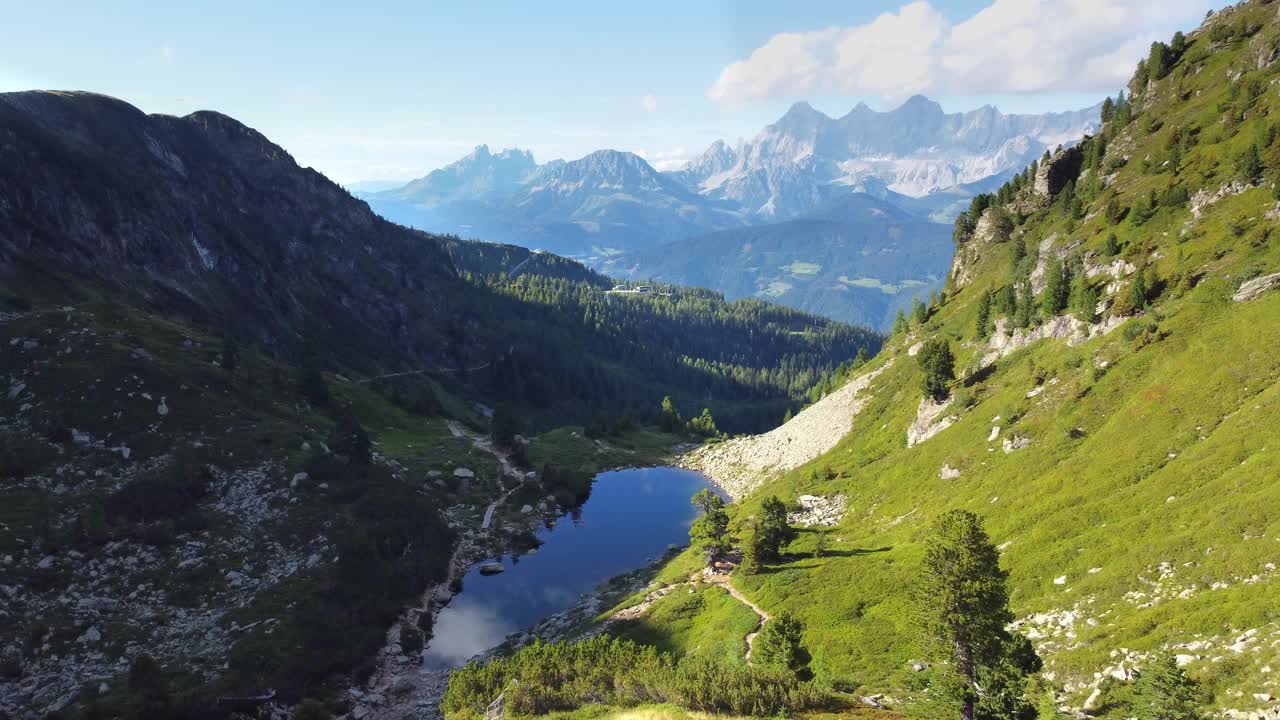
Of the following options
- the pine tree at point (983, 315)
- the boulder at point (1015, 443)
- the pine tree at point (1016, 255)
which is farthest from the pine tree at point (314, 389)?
the pine tree at point (1016, 255)

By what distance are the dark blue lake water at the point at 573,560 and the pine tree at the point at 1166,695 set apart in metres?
62.4

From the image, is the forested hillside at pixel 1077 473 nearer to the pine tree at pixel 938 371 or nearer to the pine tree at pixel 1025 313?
the pine tree at pixel 1025 313

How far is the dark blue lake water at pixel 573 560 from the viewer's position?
7819 centimetres

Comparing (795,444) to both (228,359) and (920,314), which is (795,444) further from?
(228,359)

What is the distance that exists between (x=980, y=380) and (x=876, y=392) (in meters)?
25.5

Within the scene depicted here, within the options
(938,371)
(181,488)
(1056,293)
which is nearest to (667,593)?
(938,371)

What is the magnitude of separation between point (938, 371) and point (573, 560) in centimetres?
5892

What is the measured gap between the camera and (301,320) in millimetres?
197625

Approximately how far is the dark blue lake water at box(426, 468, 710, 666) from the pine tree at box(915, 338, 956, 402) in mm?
43799

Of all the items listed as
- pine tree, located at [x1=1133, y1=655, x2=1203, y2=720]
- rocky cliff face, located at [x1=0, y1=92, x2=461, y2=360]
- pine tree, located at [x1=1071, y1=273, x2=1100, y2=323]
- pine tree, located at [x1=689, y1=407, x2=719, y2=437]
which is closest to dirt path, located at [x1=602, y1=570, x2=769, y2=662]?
pine tree, located at [x1=1133, y1=655, x2=1203, y2=720]

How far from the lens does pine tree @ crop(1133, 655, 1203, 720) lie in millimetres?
24547

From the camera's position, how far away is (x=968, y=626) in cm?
3131

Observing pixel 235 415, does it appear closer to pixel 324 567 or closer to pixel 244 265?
pixel 324 567

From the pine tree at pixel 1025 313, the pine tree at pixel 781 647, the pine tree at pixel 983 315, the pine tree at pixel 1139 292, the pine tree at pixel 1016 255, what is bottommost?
the pine tree at pixel 781 647
